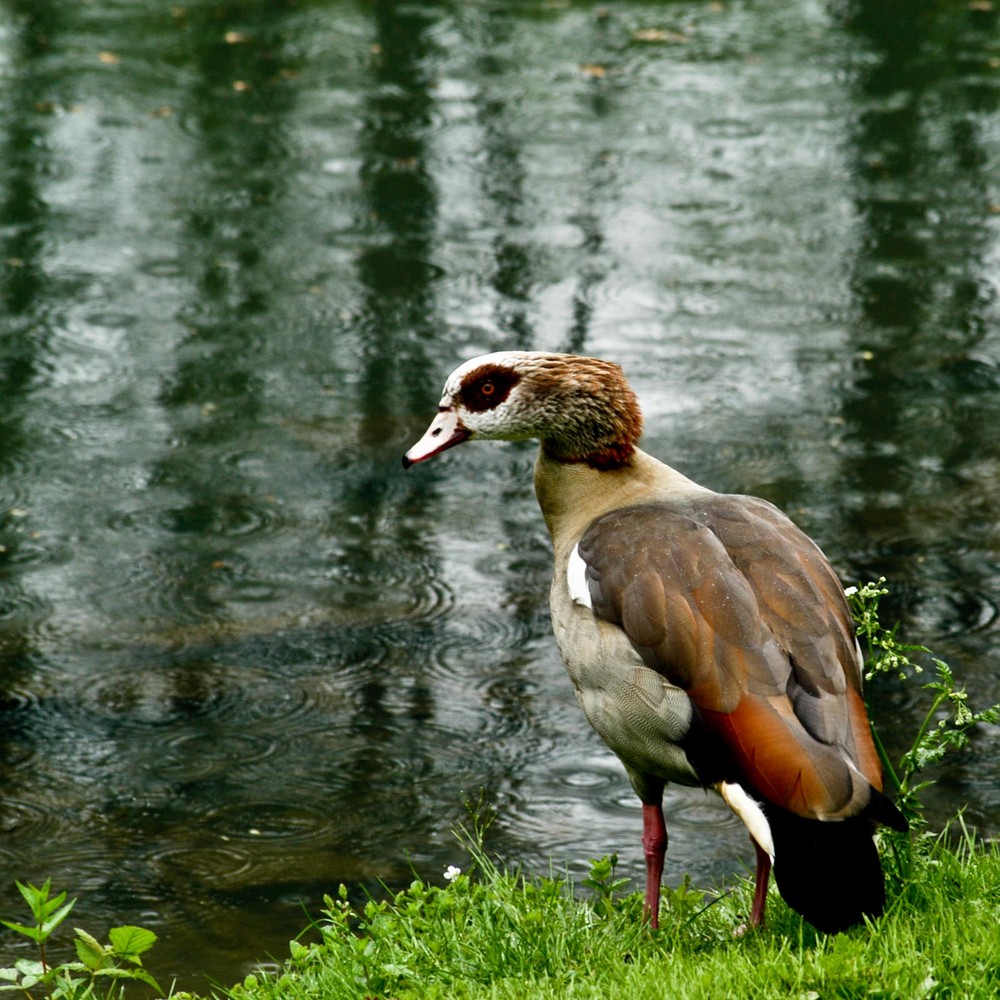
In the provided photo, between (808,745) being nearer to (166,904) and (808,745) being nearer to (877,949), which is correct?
(877,949)

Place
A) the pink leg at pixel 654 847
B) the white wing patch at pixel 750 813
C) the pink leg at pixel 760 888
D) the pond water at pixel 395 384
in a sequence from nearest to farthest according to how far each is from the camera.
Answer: the white wing patch at pixel 750 813
the pink leg at pixel 760 888
the pink leg at pixel 654 847
the pond water at pixel 395 384

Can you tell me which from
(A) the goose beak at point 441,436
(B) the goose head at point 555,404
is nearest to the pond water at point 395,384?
(A) the goose beak at point 441,436

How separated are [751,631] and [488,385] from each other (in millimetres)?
1431

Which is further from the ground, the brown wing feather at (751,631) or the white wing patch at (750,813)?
the brown wing feather at (751,631)

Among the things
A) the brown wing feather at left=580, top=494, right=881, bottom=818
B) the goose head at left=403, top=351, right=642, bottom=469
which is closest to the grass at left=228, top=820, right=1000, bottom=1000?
the brown wing feather at left=580, top=494, right=881, bottom=818

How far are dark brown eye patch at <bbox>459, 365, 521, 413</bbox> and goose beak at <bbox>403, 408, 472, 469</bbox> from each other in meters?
0.12

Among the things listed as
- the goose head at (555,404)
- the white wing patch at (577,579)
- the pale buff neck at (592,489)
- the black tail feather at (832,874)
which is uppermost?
the goose head at (555,404)

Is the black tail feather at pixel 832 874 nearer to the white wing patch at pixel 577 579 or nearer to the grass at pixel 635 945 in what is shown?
the grass at pixel 635 945

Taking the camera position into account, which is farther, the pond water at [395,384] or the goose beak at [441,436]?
the pond water at [395,384]

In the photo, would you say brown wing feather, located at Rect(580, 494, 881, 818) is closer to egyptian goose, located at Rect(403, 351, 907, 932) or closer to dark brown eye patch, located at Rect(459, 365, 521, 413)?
egyptian goose, located at Rect(403, 351, 907, 932)

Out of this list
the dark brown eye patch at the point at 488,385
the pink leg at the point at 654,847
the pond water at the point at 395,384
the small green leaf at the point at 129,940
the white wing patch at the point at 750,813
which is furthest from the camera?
the pond water at the point at 395,384

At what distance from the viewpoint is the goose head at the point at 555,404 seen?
5.24m

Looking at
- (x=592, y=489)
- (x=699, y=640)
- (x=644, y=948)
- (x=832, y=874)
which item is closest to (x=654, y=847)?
(x=644, y=948)

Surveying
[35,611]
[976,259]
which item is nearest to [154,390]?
[35,611]
